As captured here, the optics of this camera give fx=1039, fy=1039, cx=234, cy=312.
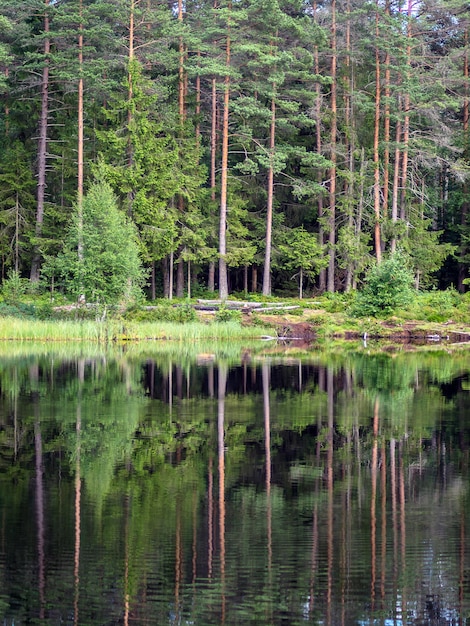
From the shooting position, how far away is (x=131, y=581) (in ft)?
34.0

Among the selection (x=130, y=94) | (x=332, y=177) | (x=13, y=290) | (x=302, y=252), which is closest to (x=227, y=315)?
(x=13, y=290)

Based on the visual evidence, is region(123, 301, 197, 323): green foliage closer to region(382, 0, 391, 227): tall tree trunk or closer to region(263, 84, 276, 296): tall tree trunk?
region(263, 84, 276, 296): tall tree trunk

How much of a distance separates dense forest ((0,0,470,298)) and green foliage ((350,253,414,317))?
8572 mm

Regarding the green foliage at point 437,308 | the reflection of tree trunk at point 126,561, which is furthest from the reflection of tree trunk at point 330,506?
the green foliage at point 437,308

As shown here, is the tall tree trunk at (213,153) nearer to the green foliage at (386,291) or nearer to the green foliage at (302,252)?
the green foliage at (302,252)

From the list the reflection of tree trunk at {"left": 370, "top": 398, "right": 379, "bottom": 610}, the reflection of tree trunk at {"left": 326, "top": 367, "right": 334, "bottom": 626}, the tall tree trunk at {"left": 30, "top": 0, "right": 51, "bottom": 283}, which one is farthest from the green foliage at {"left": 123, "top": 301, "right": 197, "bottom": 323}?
the reflection of tree trunk at {"left": 370, "top": 398, "right": 379, "bottom": 610}

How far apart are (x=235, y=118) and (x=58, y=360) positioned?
28.0 meters

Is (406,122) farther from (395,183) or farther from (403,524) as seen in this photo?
(403,524)

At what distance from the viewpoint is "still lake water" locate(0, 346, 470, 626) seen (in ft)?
32.4

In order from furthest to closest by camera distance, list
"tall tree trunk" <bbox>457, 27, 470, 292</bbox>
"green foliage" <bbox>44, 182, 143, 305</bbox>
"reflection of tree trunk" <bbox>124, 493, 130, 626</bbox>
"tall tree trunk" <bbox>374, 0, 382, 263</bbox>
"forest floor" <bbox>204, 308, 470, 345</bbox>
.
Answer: "tall tree trunk" <bbox>457, 27, 470, 292</bbox>
"tall tree trunk" <bbox>374, 0, 382, 263</bbox>
"forest floor" <bbox>204, 308, 470, 345</bbox>
"green foliage" <bbox>44, 182, 143, 305</bbox>
"reflection of tree trunk" <bbox>124, 493, 130, 626</bbox>

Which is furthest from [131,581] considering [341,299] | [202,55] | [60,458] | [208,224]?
[202,55]

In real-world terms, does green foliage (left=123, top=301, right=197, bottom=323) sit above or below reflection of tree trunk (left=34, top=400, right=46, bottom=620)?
above

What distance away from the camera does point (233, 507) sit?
13.2 meters

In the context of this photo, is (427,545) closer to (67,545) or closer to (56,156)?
(67,545)
